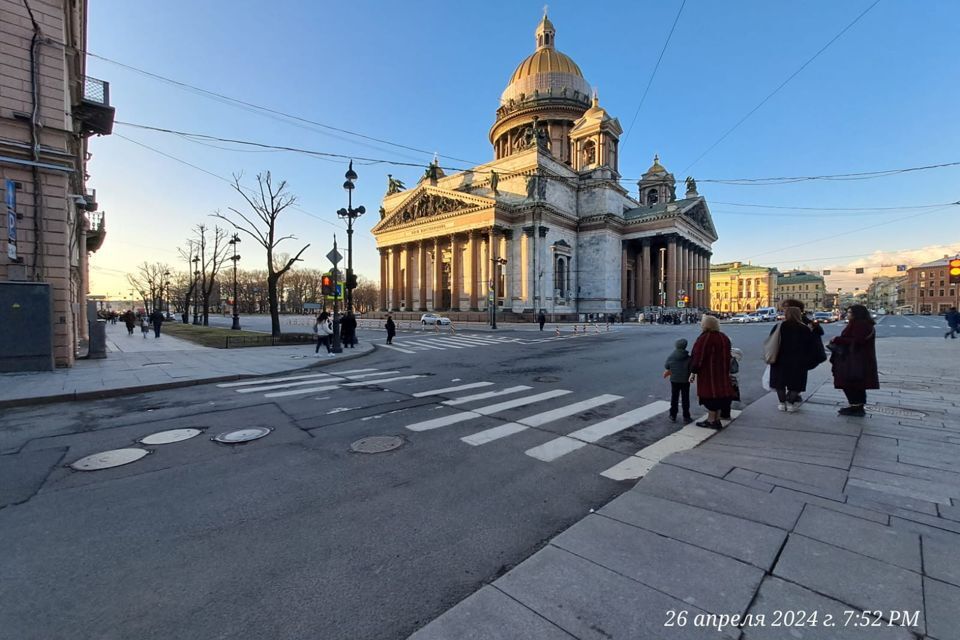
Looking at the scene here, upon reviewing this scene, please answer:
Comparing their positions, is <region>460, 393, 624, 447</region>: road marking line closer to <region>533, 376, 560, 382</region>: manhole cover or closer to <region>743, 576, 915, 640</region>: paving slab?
<region>533, 376, 560, 382</region>: manhole cover

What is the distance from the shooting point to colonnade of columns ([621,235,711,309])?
55719 millimetres

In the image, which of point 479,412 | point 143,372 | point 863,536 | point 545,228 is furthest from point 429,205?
point 863,536

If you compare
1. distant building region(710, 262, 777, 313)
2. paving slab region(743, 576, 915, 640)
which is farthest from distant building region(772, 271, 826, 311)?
Answer: paving slab region(743, 576, 915, 640)

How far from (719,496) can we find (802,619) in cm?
157

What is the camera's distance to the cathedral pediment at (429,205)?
169ft

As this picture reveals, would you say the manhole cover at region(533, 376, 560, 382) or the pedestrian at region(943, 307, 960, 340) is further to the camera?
the pedestrian at region(943, 307, 960, 340)

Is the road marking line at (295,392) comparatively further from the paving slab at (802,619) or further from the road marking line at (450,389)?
the paving slab at (802,619)

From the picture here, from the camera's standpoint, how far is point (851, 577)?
252 cm

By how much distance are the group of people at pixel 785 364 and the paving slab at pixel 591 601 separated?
427 cm

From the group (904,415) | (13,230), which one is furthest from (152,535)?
(13,230)

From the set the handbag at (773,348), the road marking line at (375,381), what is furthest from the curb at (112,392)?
the handbag at (773,348)

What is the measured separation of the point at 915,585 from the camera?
242 centimetres

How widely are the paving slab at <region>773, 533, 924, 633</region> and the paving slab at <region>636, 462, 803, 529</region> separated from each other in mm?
410

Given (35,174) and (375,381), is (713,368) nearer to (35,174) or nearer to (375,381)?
(375,381)
